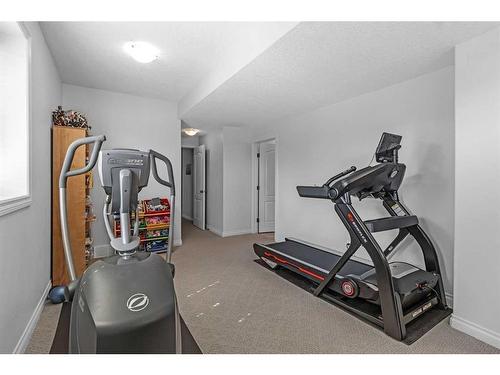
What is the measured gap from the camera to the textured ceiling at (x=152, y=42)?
2211 millimetres

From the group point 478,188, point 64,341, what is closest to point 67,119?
point 64,341

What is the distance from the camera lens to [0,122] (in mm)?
1803

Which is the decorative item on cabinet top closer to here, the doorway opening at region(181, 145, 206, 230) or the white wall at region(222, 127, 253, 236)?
the white wall at region(222, 127, 253, 236)

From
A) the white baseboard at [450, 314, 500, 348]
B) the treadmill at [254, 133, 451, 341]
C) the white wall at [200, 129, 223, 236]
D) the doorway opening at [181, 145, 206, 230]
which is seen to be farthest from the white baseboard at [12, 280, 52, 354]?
the doorway opening at [181, 145, 206, 230]

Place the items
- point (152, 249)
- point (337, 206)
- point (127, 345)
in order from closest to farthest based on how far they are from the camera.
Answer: point (127, 345), point (337, 206), point (152, 249)

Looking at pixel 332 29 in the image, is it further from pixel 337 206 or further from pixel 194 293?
pixel 194 293

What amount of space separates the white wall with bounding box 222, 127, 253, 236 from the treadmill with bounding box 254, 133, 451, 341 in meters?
2.87

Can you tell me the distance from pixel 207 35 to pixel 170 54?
56cm

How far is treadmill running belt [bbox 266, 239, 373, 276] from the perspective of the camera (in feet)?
8.47

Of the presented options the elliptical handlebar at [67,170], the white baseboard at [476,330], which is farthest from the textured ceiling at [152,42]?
the white baseboard at [476,330]

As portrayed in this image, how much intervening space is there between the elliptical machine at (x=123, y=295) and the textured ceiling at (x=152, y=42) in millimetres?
1550

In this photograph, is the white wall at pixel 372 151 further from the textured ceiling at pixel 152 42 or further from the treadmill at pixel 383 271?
the textured ceiling at pixel 152 42
